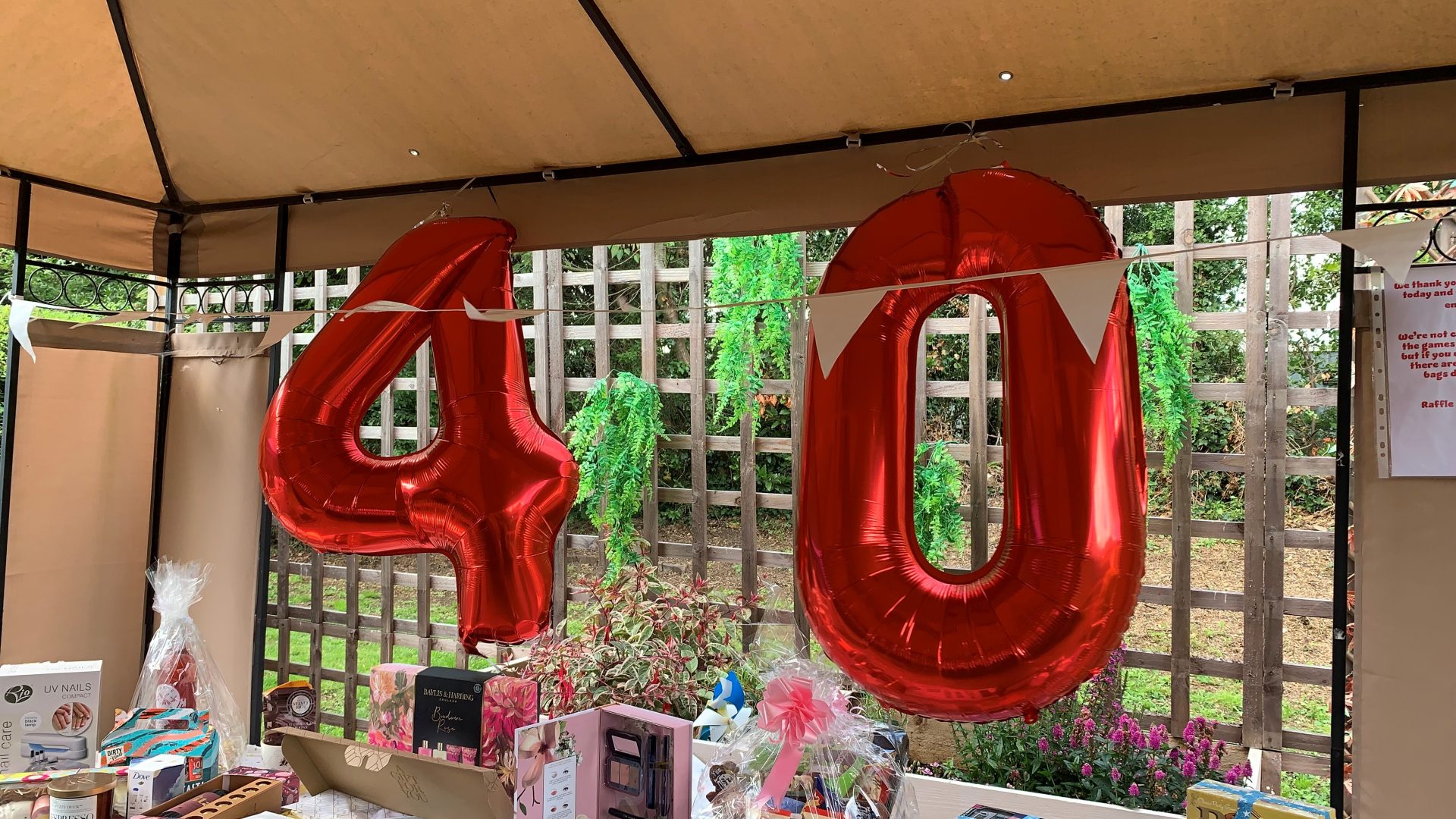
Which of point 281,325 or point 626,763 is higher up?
point 281,325

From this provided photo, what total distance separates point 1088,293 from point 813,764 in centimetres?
87

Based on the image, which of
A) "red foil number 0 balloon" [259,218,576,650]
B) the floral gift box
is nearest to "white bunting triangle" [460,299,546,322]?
"red foil number 0 balloon" [259,218,576,650]

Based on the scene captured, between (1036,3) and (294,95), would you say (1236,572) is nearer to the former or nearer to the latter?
(1036,3)

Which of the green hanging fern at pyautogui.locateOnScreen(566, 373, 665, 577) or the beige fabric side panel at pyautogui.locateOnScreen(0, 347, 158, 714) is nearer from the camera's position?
the beige fabric side panel at pyautogui.locateOnScreen(0, 347, 158, 714)

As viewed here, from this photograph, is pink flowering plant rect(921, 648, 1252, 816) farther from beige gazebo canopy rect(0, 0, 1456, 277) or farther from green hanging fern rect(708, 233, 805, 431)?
beige gazebo canopy rect(0, 0, 1456, 277)

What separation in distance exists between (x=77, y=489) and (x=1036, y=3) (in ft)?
9.30

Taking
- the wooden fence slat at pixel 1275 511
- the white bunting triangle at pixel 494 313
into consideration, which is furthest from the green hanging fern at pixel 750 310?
the white bunting triangle at pixel 494 313

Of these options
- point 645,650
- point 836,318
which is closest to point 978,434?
point 645,650

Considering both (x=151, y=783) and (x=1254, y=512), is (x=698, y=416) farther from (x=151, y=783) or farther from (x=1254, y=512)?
(x=151, y=783)

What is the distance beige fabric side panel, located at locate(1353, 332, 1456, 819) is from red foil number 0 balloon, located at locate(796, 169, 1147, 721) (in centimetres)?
53

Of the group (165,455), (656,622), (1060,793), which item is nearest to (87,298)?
(165,455)

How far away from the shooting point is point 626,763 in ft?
4.93

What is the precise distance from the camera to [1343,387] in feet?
4.91

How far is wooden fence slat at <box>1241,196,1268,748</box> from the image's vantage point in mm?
2746
